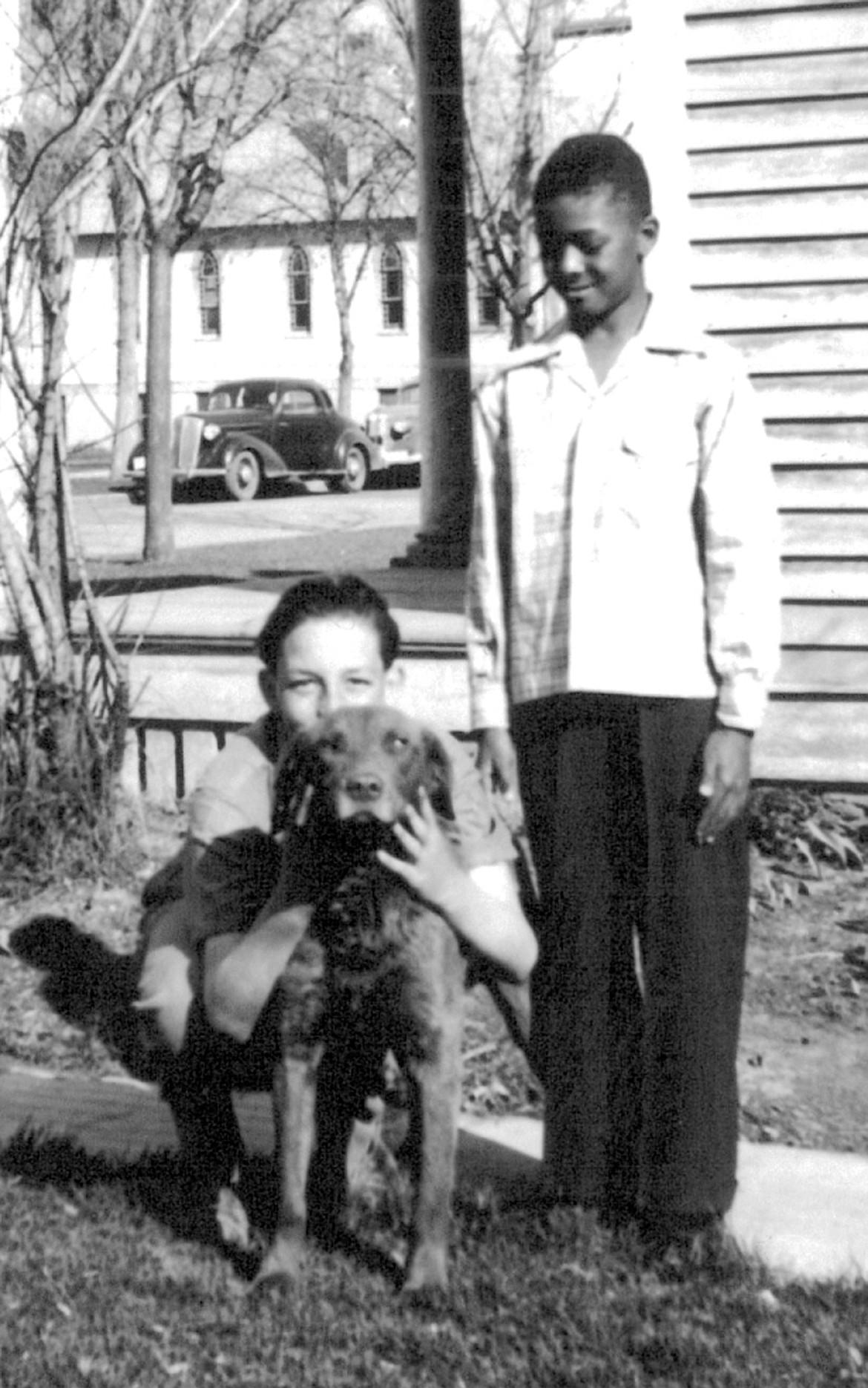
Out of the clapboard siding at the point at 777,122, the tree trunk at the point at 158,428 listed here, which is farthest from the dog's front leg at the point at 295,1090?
the tree trunk at the point at 158,428

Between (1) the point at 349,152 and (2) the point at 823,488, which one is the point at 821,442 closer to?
(2) the point at 823,488

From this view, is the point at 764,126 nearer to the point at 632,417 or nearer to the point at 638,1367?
the point at 632,417

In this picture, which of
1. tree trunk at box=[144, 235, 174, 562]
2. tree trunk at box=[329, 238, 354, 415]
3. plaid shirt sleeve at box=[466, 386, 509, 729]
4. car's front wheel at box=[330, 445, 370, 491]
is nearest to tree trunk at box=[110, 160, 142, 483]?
tree trunk at box=[144, 235, 174, 562]

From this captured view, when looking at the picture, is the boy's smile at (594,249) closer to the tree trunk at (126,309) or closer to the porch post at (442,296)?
the tree trunk at (126,309)

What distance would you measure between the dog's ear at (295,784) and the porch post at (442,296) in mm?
8264

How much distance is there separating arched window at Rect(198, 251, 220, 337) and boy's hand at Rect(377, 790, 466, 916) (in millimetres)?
53905

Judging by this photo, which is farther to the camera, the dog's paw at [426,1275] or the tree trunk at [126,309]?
the tree trunk at [126,309]

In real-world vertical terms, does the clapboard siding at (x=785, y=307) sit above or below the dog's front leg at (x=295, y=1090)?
above

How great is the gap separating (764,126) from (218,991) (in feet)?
12.3

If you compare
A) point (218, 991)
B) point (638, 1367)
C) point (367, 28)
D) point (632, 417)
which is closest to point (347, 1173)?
point (218, 991)

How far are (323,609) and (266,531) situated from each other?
17770 millimetres

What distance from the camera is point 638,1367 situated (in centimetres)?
323

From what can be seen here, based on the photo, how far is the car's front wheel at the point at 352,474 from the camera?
3197 cm

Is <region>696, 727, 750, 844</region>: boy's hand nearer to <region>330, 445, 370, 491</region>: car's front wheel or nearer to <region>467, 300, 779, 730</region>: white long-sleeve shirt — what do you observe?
<region>467, 300, 779, 730</region>: white long-sleeve shirt
